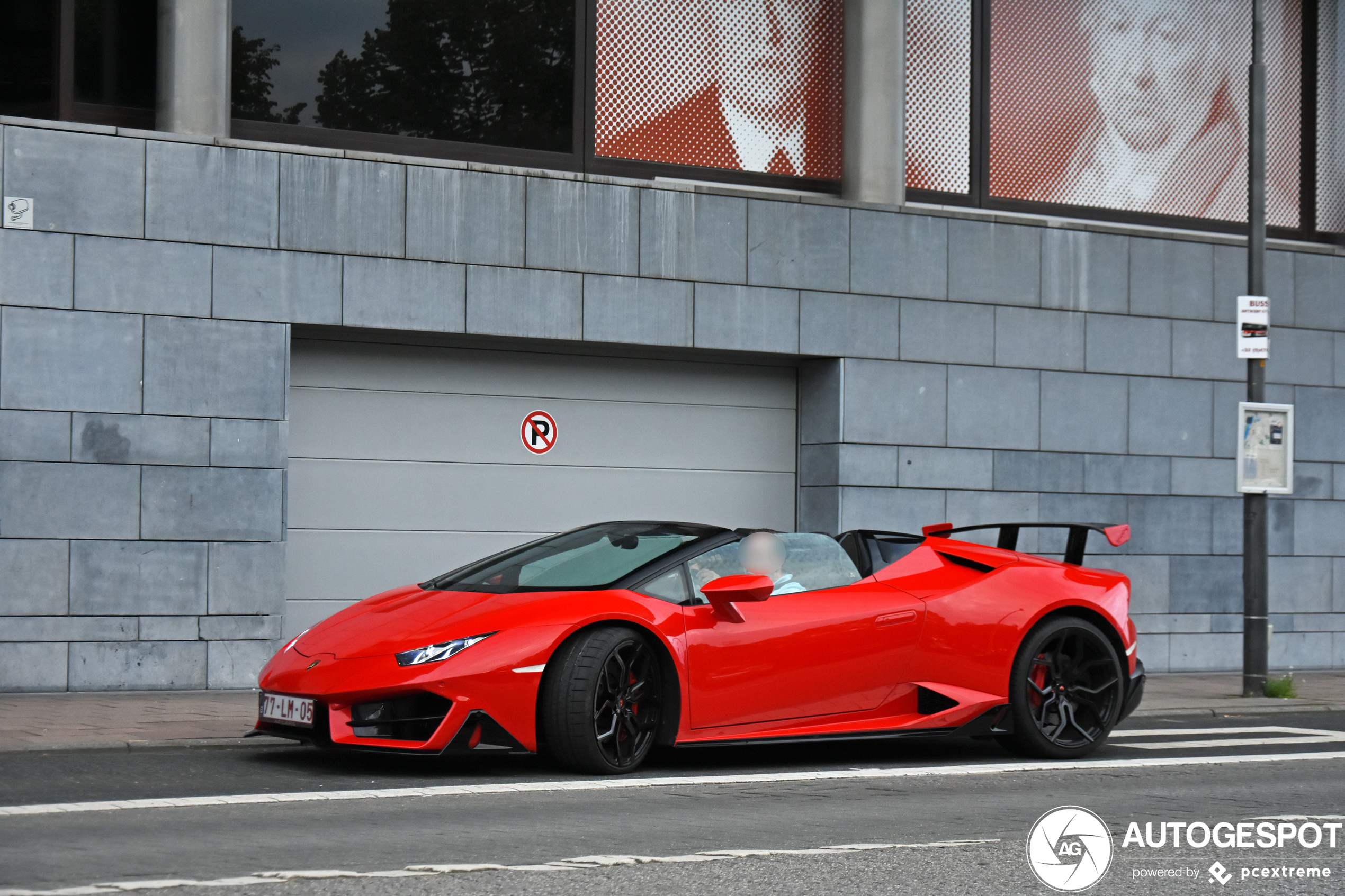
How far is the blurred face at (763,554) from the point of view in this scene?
834 centimetres

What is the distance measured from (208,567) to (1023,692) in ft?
21.4

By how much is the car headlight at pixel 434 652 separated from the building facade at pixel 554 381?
5.45 metres

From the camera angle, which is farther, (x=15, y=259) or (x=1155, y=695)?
(x=1155, y=695)

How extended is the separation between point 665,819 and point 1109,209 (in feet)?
37.8

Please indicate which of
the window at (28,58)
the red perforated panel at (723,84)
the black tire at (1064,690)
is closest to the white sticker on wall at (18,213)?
the window at (28,58)

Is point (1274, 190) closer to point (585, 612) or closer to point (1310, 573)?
point (1310, 573)

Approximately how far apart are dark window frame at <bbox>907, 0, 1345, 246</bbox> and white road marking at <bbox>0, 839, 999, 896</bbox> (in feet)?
34.0

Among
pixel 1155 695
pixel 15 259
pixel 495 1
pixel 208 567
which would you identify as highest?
pixel 495 1

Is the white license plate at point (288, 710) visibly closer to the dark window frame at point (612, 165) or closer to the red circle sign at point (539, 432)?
the red circle sign at point (539, 432)

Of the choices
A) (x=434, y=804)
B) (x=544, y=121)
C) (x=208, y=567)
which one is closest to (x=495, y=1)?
(x=544, y=121)

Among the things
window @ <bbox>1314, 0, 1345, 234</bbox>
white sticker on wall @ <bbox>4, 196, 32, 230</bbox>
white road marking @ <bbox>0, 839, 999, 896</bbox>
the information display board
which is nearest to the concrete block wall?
window @ <bbox>1314, 0, 1345, 234</bbox>

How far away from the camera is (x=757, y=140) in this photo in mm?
15008

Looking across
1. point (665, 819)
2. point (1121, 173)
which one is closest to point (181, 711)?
point (665, 819)

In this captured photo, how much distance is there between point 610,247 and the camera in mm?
13812
